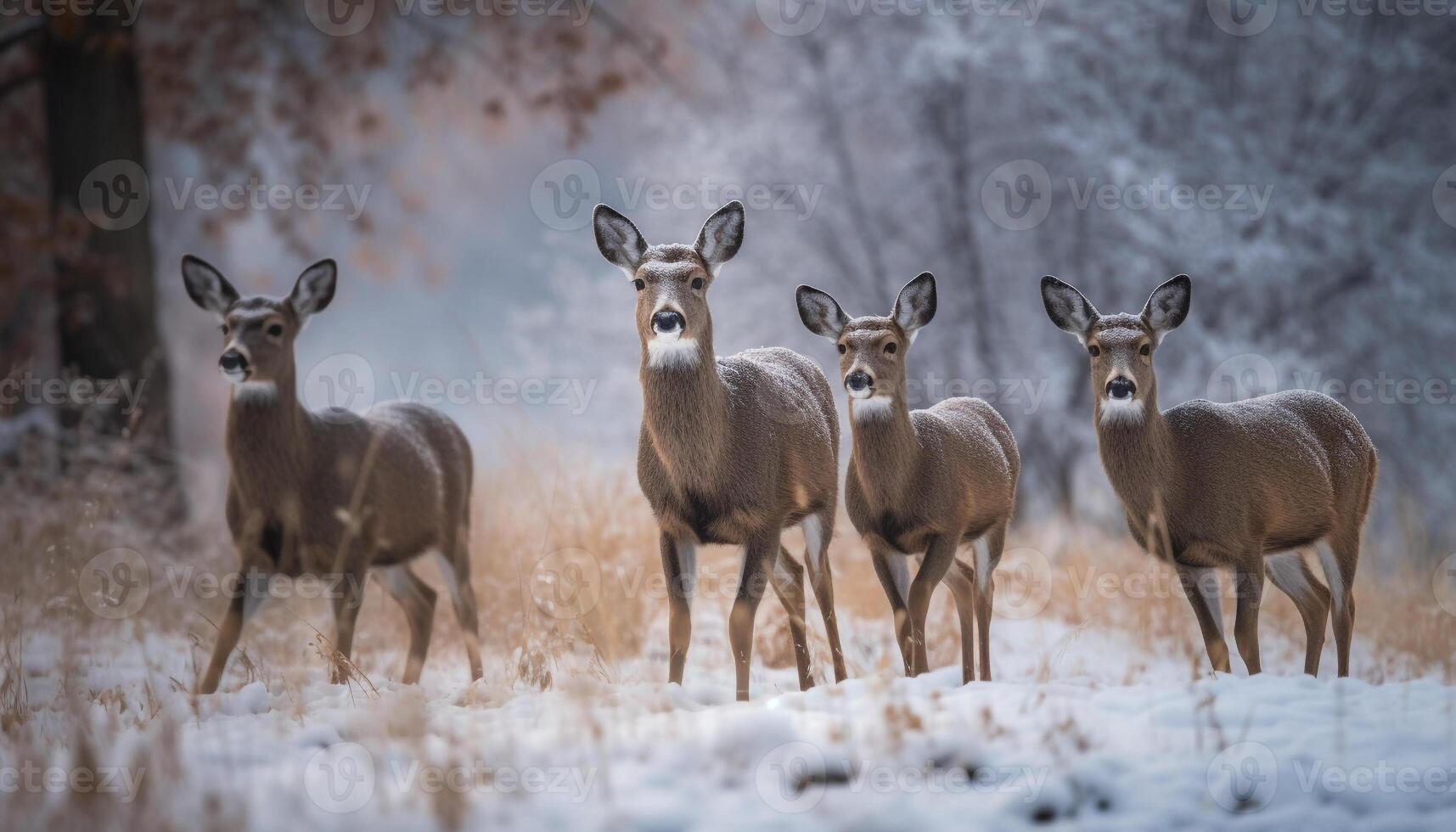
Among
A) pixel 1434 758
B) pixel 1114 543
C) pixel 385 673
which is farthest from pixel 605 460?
pixel 1434 758

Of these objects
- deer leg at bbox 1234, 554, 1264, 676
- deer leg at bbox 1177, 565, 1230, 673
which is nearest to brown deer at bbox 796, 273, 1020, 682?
deer leg at bbox 1177, 565, 1230, 673

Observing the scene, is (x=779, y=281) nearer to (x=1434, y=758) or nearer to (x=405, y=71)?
(x=405, y=71)

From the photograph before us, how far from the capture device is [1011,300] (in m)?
13.8

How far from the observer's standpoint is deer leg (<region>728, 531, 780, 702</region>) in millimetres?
4660

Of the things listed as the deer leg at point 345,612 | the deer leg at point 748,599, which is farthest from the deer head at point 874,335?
the deer leg at point 345,612

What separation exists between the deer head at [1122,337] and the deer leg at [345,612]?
10.6 ft

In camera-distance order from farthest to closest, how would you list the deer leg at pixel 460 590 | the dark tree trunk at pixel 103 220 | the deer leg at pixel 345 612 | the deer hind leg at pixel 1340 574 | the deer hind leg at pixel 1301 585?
the dark tree trunk at pixel 103 220 < the deer leg at pixel 460 590 < the deer hind leg at pixel 1301 585 < the deer hind leg at pixel 1340 574 < the deer leg at pixel 345 612

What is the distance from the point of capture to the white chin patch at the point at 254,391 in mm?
5012

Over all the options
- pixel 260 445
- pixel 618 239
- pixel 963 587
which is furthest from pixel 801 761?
pixel 260 445

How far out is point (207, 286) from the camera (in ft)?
→ 16.9

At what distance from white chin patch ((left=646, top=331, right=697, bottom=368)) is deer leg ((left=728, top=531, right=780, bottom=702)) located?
2.54ft

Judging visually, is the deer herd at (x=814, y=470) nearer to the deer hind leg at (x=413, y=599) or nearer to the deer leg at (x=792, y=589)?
the deer leg at (x=792, y=589)

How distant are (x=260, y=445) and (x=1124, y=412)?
3.67 m

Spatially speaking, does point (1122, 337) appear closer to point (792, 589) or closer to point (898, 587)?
point (898, 587)
